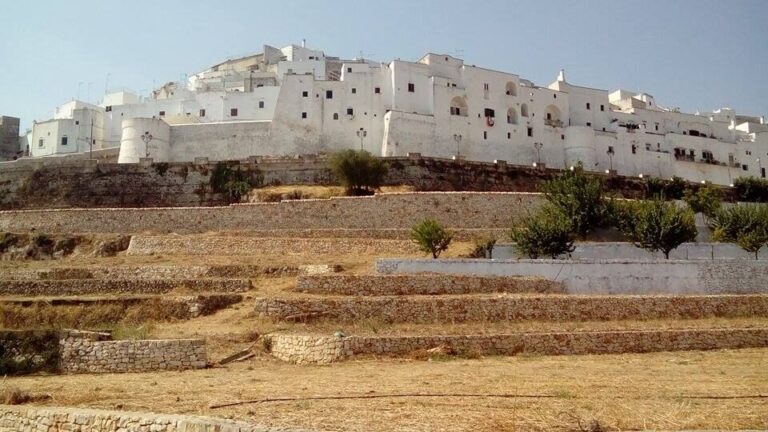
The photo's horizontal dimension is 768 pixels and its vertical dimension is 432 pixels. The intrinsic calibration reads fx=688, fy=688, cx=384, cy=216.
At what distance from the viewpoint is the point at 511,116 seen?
53281 millimetres

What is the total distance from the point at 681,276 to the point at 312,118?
30768 mm

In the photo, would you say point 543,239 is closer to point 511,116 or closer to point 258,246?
point 258,246

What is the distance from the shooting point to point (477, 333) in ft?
59.5

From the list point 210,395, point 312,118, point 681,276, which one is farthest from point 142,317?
point 312,118

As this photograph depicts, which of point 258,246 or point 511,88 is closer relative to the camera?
point 258,246

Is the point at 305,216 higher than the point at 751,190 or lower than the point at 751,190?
lower

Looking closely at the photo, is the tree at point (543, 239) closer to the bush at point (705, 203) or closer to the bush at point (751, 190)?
the bush at point (705, 203)

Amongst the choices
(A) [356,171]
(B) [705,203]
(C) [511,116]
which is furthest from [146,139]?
(B) [705,203]

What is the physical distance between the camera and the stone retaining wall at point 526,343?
16594 millimetres

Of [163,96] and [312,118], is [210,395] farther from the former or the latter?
[163,96]

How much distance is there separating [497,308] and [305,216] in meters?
15.2

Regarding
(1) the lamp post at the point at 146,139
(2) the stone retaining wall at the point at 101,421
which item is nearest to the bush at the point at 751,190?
(1) the lamp post at the point at 146,139

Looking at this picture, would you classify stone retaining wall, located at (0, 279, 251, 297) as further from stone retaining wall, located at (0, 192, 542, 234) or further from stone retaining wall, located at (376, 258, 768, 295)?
stone retaining wall, located at (0, 192, 542, 234)

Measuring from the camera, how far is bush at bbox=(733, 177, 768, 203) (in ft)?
160
